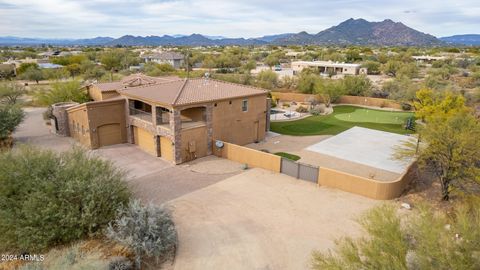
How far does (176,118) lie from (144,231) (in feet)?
34.4

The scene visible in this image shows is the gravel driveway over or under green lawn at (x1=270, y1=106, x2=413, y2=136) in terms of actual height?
under

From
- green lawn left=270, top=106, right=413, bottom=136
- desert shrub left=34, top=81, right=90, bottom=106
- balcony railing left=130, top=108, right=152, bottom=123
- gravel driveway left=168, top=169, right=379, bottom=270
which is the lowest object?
gravel driveway left=168, top=169, right=379, bottom=270

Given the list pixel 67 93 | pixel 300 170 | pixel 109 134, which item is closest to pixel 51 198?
pixel 300 170

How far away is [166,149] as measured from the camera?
23.1 m

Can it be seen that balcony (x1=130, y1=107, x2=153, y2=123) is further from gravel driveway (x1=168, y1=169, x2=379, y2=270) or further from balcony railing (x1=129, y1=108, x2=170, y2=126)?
gravel driveway (x1=168, y1=169, x2=379, y2=270)

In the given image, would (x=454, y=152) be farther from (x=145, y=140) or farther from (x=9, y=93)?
(x=9, y=93)

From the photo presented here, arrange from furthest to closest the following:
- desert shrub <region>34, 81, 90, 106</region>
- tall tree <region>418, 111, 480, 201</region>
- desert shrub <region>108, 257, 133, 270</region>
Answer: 1. desert shrub <region>34, 81, 90, 106</region>
2. tall tree <region>418, 111, 480, 201</region>
3. desert shrub <region>108, 257, 133, 270</region>

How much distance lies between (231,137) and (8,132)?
Result: 1774cm

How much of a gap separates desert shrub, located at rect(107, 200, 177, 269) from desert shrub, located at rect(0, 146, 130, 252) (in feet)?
2.99

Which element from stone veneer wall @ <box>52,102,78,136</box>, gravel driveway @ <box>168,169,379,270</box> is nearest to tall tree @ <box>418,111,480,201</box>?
gravel driveway @ <box>168,169,379,270</box>

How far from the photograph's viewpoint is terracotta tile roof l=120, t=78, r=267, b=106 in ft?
73.7

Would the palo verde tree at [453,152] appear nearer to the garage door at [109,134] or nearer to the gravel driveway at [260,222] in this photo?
the gravel driveway at [260,222]

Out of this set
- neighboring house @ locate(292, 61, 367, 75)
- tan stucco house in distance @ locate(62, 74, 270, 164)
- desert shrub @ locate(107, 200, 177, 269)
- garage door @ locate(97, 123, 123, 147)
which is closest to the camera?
desert shrub @ locate(107, 200, 177, 269)

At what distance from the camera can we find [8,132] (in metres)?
25.7
